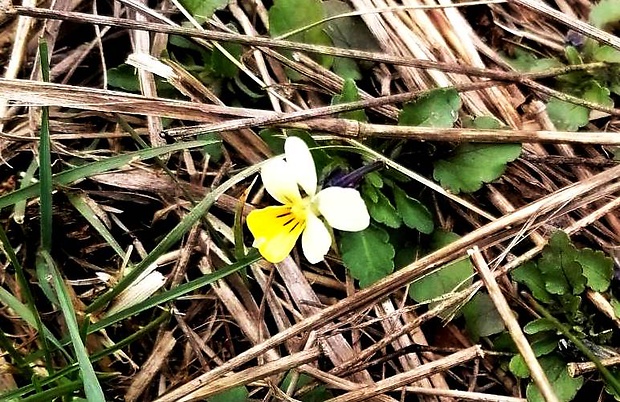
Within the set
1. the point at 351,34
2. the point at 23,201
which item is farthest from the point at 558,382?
the point at 23,201

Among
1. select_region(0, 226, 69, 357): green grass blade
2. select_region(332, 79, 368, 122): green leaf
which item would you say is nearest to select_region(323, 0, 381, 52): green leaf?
select_region(332, 79, 368, 122): green leaf

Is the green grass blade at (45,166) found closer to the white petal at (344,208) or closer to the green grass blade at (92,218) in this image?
the green grass blade at (92,218)

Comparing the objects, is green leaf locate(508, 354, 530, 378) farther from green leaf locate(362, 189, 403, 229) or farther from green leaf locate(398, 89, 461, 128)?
green leaf locate(398, 89, 461, 128)

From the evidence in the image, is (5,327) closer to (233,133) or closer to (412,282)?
(233,133)

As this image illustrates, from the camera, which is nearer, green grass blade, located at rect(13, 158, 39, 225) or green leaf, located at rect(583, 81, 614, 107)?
green grass blade, located at rect(13, 158, 39, 225)

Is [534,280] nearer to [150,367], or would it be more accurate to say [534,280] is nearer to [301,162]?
[301,162]
